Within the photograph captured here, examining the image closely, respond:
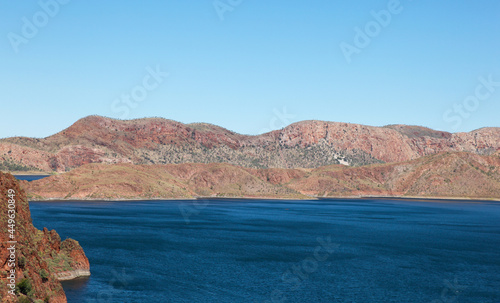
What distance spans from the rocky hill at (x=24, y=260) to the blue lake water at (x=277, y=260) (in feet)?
14.0

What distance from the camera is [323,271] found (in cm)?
7344

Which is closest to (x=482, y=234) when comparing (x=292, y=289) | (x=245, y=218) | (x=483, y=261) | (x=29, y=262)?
(x=483, y=261)

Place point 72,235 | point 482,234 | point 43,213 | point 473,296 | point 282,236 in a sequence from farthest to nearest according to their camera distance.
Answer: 1. point 43,213
2. point 482,234
3. point 282,236
4. point 72,235
5. point 473,296

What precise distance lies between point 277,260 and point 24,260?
151 ft

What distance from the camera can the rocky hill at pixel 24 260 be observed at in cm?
3912

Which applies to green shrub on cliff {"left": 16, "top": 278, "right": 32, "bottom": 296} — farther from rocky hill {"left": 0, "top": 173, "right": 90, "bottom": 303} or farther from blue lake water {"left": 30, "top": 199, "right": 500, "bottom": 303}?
blue lake water {"left": 30, "top": 199, "right": 500, "bottom": 303}

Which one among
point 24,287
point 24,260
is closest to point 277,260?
point 24,260

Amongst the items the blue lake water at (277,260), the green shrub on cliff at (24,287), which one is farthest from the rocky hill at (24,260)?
the blue lake water at (277,260)

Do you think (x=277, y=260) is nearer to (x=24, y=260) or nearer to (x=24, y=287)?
(x=24, y=260)

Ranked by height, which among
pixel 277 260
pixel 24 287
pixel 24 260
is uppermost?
pixel 24 260

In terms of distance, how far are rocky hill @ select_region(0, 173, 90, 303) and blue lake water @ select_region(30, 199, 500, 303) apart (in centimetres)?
428

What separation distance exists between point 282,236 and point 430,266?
40295 millimetres

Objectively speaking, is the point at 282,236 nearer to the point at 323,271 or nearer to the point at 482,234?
the point at 323,271

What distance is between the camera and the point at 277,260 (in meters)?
81.1
